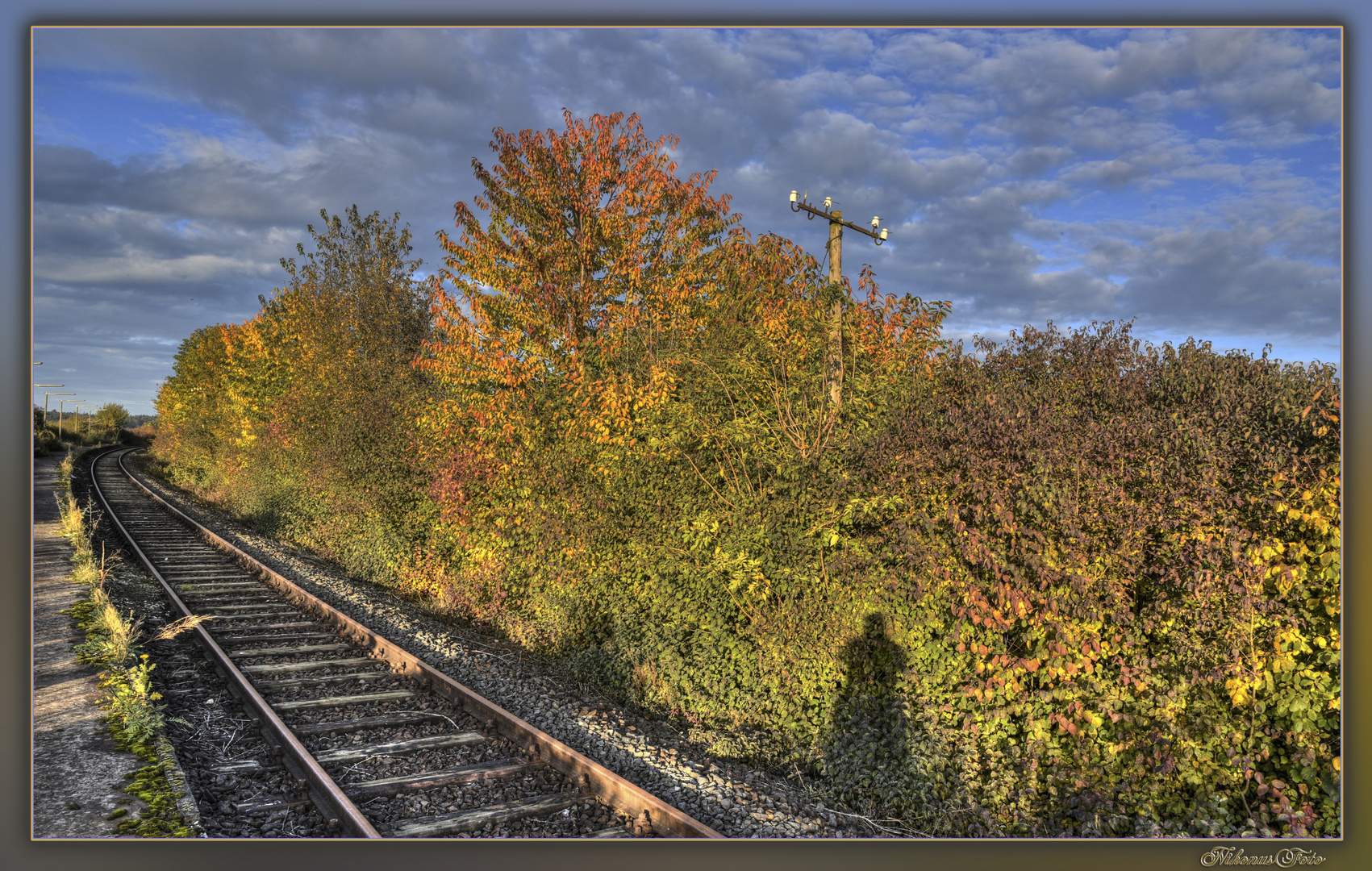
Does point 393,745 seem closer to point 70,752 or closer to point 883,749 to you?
point 70,752

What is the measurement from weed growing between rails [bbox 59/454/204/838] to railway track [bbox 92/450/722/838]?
0.58m

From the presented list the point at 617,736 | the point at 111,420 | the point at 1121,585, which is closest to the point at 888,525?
the point at 1121,585

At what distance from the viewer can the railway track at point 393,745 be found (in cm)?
467

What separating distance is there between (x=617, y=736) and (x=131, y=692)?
4.59 metres

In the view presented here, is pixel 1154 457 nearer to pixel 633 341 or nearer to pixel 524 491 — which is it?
pixel 633 341

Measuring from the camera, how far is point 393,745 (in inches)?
227

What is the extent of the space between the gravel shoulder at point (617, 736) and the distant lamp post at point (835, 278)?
322 centimetres

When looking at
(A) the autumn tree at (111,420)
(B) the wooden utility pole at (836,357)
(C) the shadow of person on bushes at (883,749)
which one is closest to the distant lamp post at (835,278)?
(B) the wooden utility pole at (836,357)

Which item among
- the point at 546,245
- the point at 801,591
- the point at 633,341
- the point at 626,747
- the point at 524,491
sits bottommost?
the point at 626,747

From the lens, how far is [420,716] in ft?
21.2

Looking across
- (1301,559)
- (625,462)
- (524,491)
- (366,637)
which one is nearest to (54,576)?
(366,637)

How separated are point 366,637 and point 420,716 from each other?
275cm

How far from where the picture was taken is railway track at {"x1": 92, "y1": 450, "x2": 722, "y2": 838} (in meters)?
4.67

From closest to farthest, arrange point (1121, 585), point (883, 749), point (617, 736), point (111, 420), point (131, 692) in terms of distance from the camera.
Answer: point (1121, 585) < point (883, 749) < point (617, 736) < point (131, 692) < point (111, 420)
